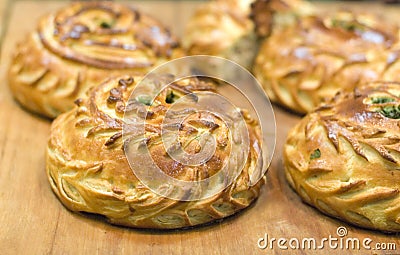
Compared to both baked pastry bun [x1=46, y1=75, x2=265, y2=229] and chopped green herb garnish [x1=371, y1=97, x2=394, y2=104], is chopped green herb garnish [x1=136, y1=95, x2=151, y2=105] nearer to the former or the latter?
baked pastry bun [x1=46, y1=75, x2=265, y2=229]

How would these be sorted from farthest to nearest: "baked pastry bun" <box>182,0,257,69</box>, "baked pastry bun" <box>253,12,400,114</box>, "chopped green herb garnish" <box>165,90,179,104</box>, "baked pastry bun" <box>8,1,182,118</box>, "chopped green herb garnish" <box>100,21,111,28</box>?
1. "baked pastry bun" <box>182,0,257,69</box>
2. "chopped green herb garnish" <box>100,21,111,28</box>
3. "baked pastry bun" <box>253,12,400,114</box>
4. "baked pastry bun" <box>8,1,182,118</box>
5. "chopped green herb garnish" <box>165,90,179,104</box>

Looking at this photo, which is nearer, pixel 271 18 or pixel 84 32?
pixel 84 32

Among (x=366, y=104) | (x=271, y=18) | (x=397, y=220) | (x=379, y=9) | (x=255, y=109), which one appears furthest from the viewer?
(x=379, y=9)

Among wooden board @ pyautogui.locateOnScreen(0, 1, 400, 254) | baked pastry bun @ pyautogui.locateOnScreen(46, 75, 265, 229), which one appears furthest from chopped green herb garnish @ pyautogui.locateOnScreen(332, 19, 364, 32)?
baked pastry bun @ pyautogui.locateOnScreen(46, 75, 265, 229)

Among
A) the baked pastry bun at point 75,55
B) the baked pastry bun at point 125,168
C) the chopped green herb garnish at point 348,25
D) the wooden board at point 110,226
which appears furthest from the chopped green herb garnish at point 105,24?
the chopped green herb garnish at point 348,25

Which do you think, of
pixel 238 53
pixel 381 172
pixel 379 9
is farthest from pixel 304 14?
pixel 381 172

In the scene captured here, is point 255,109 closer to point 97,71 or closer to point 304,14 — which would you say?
point 97,71
